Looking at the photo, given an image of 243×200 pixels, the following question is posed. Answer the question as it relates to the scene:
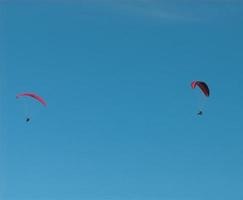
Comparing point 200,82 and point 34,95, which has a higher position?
point 200,82

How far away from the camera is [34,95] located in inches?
1010

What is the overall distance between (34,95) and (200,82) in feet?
48.0

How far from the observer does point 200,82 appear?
25.9 m
